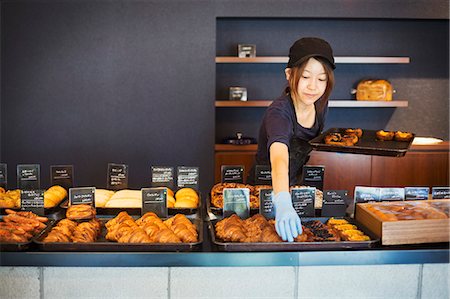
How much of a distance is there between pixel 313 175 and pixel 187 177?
0.69 m

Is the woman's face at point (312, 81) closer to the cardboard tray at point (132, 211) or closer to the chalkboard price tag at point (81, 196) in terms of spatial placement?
the cardboard tray at point (132, 211)

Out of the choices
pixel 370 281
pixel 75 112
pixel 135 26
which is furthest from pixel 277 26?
pixel 370 281

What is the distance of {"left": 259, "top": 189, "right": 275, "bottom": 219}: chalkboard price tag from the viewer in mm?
2355

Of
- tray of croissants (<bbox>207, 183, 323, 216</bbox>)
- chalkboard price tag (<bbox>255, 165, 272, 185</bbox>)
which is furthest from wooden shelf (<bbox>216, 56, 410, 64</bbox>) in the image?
tray of croissants (<bbox>207, 183, 323, 216</bbox>)

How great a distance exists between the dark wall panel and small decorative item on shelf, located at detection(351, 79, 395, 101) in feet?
4.98

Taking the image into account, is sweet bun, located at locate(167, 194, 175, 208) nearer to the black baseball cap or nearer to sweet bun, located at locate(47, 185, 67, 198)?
sweet bun, located at locate(47, 185, 67, 198)

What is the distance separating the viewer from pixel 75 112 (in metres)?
5.00

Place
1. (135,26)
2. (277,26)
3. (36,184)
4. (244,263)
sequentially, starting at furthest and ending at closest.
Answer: (277,26) < (135,26) < (36,184) < (244,263)

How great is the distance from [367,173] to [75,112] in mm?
2881

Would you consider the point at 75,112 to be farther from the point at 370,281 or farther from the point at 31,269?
the point at 370,281

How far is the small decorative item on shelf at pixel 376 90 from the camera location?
511 centimetres

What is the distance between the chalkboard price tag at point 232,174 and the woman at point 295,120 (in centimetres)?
22

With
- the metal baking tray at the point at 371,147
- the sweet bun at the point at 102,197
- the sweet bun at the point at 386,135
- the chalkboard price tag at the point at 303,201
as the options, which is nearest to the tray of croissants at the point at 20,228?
the sweet bun at the point at 102,197

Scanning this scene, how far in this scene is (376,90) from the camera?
512 centimetres
